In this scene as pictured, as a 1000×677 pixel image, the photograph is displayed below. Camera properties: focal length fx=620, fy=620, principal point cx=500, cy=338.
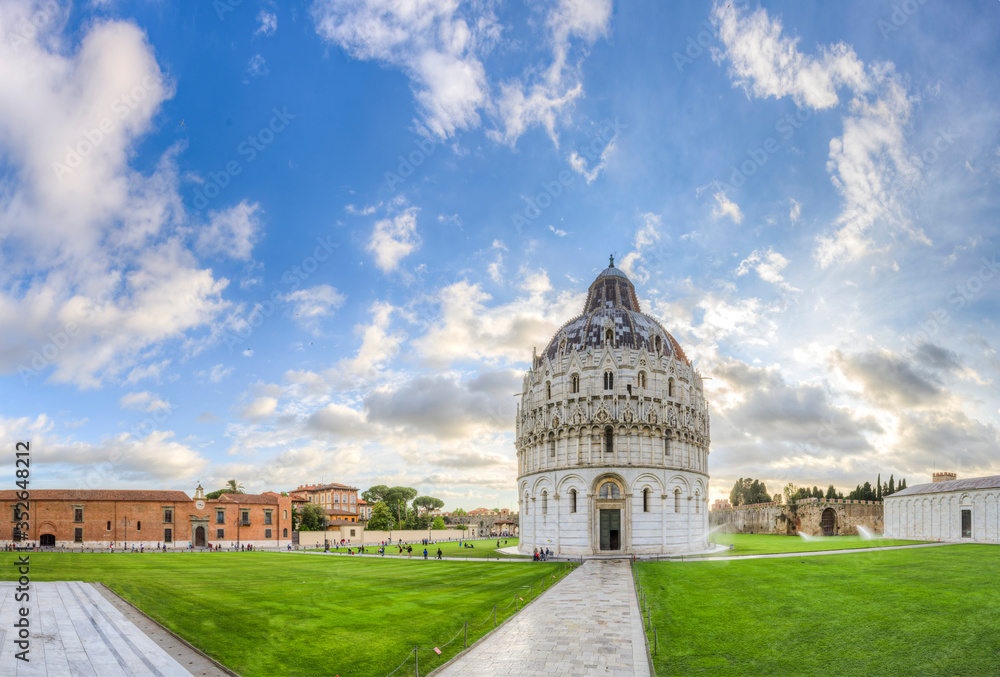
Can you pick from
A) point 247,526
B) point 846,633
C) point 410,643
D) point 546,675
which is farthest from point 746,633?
point 247,526

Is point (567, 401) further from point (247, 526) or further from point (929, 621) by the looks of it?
point (247, 526)

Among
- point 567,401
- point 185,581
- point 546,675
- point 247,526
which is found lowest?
point 247,526

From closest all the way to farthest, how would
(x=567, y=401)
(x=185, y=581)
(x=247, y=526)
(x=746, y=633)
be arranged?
1. (x=746, y=633)
2. (x=185, y=581)
3. (x=567, y=401)
4. (x=247, y=526)

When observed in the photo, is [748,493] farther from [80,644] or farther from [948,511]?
[80,644]

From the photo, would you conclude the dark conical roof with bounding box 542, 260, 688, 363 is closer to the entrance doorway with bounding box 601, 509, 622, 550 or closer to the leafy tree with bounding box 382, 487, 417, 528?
the entrance doorway with bounding box 601, 509, 622, 550

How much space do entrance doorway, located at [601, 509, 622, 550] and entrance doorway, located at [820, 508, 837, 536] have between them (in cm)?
5064

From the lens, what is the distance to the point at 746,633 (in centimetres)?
2144

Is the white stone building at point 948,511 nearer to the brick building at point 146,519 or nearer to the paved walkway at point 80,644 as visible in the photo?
the paved walkway at point 80,644

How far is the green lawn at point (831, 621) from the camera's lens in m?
18.0

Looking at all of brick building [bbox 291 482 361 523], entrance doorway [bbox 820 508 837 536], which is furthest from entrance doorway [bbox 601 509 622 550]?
brick building [bbox 291 482 361 523]

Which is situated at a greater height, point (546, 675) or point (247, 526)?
point (546, 675)

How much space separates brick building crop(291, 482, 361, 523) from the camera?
5450 inches

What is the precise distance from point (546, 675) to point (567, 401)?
4197 centimetres

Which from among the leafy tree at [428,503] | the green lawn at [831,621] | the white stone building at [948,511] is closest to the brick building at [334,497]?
the leafy tree at [428,503]
